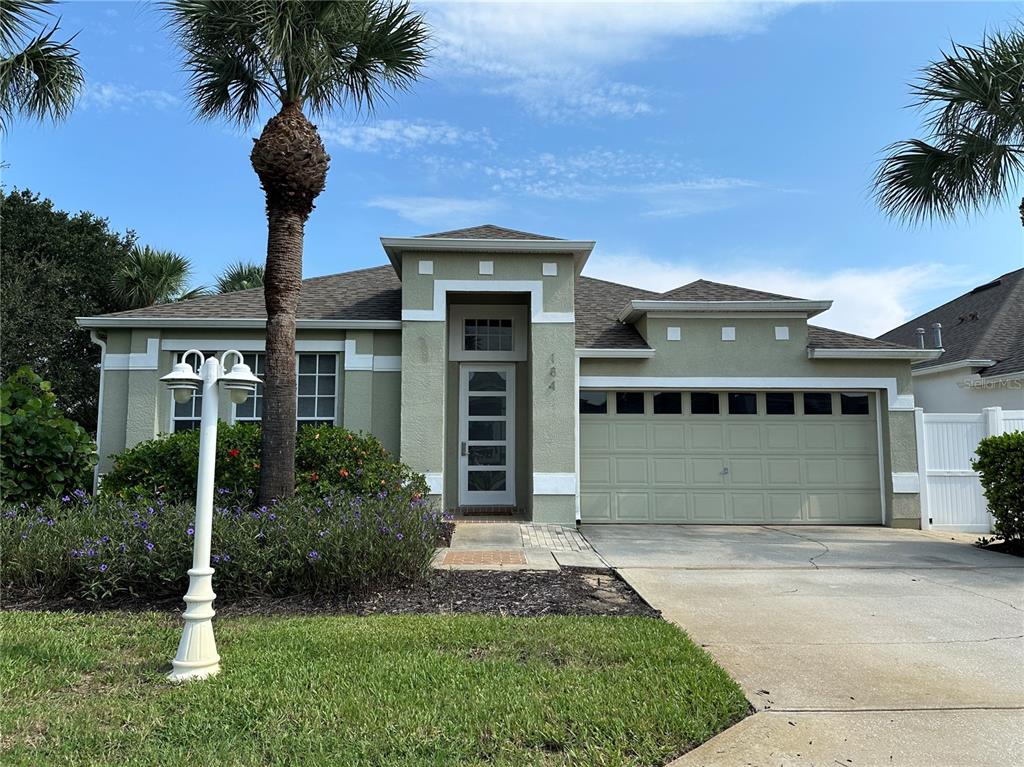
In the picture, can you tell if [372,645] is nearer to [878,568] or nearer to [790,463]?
[878,568]

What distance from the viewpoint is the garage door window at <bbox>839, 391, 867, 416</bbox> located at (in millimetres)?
11922

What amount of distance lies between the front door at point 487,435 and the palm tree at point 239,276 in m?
14.0

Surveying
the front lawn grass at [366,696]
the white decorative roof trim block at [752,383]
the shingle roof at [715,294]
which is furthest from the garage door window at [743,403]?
the front lawn grass at [366,696]

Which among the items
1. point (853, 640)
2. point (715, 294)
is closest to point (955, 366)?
point (715, 294)

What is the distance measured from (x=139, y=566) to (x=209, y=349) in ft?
21.1

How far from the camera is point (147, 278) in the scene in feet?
69.8

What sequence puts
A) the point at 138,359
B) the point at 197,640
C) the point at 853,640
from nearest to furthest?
1. the point at 197,640
2. the point at 853,640
3. the point at 138,359

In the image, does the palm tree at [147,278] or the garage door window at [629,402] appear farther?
the palm tree at [147,278]

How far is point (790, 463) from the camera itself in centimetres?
1176

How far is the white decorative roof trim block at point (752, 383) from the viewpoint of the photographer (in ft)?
38.3

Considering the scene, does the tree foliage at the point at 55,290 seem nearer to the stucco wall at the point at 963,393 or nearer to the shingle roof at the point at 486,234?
the shingle roof at the point at 486,234

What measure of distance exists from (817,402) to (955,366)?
5.30m

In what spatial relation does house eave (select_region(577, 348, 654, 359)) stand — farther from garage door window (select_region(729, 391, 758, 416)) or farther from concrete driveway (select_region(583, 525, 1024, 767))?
concrete driveway (select_region(583, 525, 1024, 767))

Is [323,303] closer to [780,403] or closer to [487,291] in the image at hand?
[487,291]
